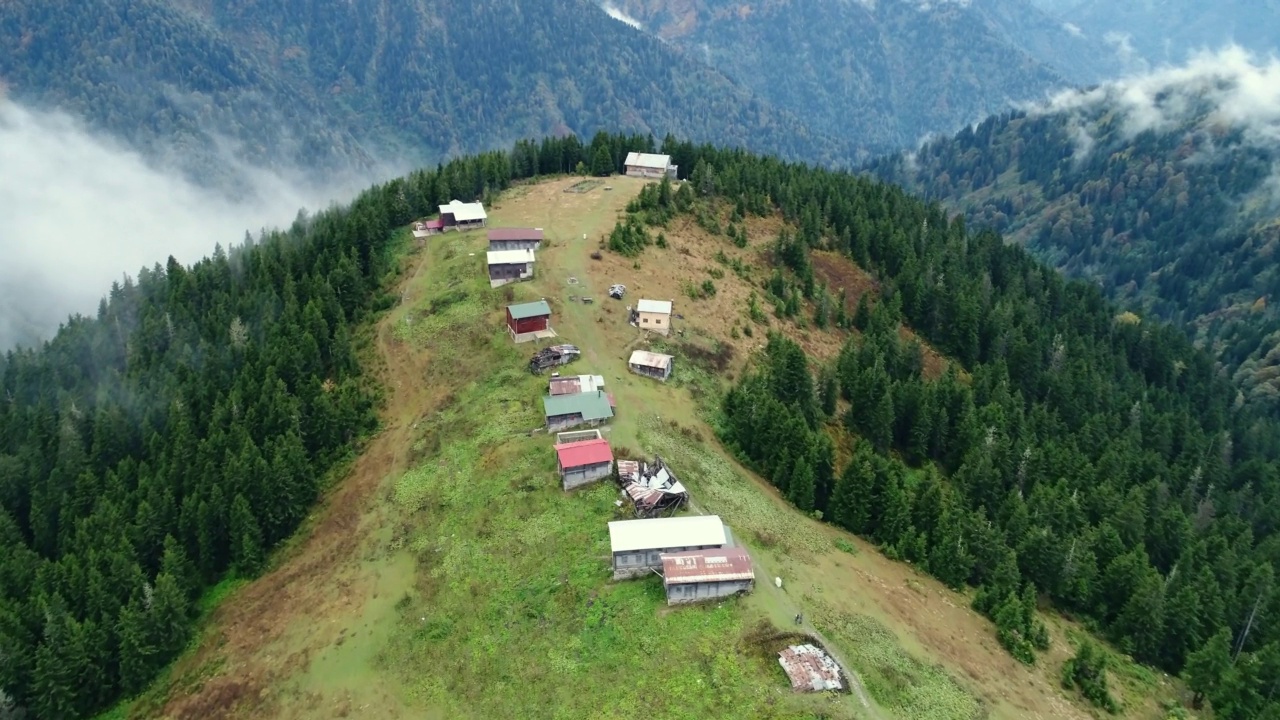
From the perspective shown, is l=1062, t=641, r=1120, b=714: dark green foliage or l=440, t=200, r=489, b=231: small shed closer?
l=1062, t=641, r=1120, b=714: dark green foliage

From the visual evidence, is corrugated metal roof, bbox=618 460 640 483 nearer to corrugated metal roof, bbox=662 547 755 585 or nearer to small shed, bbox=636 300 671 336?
corrugated metal roof, bbox=662 547 755 585

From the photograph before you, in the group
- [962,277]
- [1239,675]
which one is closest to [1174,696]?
[1239,675]

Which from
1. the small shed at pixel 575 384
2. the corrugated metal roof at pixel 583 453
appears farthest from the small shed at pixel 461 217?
the corrugated metal roof at pixel 583 453

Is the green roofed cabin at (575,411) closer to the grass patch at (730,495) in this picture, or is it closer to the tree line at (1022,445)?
the grass patch at (730,495)

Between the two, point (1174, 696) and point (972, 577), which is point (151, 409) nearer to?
point (972, 577)

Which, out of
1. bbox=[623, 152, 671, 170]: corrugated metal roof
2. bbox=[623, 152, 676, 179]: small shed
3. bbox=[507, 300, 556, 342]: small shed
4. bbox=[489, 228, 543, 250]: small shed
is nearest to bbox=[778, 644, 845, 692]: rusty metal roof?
bbox=[507, 300, 556, 342]: small shed

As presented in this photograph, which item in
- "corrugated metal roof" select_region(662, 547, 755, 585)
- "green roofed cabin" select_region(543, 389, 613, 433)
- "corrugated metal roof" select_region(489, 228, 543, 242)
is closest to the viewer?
"corrugated metal roof" select_region(662, 547, 755, 585)
